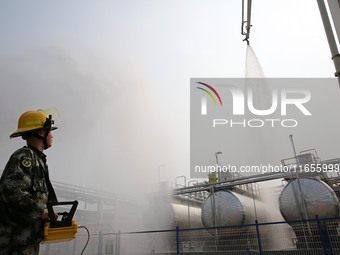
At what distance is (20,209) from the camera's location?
6.76 ft

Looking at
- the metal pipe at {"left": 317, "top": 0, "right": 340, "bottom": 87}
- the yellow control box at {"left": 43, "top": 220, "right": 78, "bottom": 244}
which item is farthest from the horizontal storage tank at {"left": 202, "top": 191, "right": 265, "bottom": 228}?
the yellow control box at {"left": 43, "top": 220, "right": 78, "bottom": 244}

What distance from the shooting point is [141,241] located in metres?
11.9

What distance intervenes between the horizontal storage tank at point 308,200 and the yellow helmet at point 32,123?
10.9 meters

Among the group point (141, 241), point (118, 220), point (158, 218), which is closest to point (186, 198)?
point (158, 218)

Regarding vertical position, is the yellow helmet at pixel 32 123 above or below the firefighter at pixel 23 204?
above

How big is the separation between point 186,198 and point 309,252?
345 inches

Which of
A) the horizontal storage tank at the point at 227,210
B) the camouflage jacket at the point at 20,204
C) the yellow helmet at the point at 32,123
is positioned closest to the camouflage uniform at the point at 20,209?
the camouflage jacket at the point at 20,204

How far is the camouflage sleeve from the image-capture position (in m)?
2.05

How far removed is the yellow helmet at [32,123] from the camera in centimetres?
255

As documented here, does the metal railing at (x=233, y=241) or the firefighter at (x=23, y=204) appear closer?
the firefighter at (x=23, y=204)

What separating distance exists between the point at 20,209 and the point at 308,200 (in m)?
11.2

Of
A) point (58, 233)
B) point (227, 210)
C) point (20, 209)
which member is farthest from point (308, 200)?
point (20, 209)

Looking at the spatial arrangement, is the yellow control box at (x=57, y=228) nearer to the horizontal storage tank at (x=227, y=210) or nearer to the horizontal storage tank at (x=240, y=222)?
the horizontal storage tank at (x=240, y=222)

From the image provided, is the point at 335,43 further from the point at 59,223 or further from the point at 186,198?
the point at 186,198
